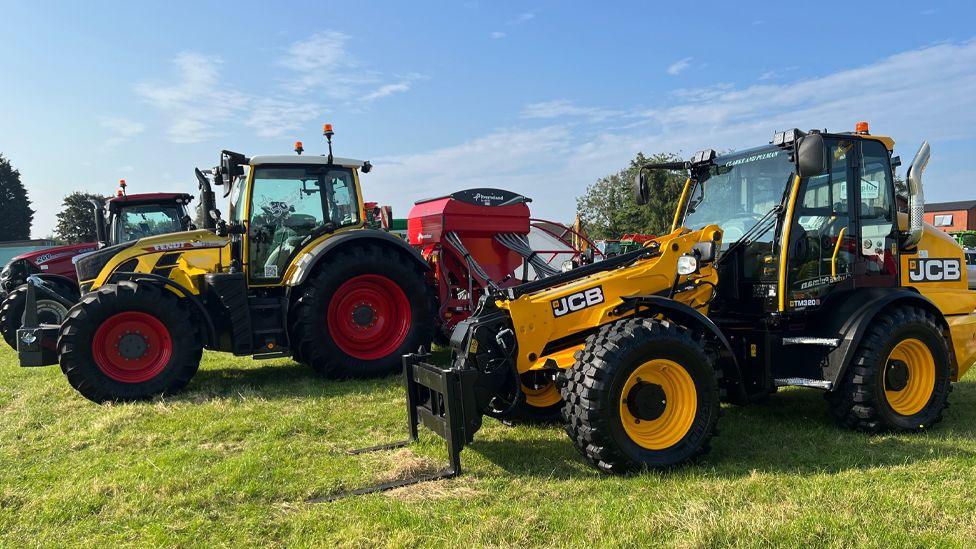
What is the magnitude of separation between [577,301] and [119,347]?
4691mm

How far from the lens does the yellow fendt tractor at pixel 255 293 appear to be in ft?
21.0

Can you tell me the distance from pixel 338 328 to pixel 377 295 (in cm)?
58

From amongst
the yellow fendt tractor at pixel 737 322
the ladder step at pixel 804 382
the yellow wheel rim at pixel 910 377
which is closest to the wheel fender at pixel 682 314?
the yellow fendt tractor at pixel 737 322

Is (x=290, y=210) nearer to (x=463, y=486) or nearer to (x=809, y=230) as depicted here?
(x=463, y=486)

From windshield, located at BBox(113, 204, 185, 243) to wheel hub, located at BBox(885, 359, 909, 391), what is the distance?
10.0 meters

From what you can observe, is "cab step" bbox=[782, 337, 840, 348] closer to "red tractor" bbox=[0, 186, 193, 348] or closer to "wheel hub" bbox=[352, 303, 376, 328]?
"wheel hub" bbox=[352, 303, 376, 328]

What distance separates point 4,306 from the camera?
1003cm

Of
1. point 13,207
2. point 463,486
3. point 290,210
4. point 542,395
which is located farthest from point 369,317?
point 13,207

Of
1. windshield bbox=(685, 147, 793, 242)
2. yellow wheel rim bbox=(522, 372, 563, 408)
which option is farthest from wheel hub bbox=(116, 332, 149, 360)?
windshield bbox=(685, 147, 793, 242)

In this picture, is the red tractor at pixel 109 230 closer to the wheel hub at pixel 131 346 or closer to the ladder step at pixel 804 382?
the wheel hub at pixel 131 346

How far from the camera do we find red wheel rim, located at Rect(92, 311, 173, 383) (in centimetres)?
636

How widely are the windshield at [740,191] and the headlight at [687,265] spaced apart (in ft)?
3.09

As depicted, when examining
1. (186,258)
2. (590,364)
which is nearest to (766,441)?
(590,364)

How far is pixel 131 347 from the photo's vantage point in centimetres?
642
